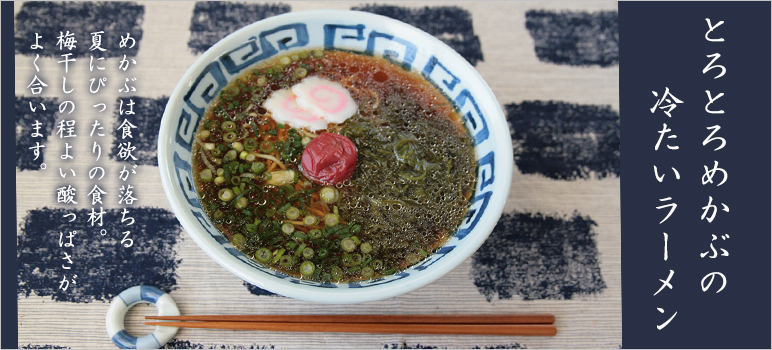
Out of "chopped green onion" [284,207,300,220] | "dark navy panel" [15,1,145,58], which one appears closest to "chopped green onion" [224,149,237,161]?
"chopped green onion" [284,207,300,220]

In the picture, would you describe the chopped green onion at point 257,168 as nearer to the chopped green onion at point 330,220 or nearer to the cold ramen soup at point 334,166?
the cold ramen soup at point 334,166

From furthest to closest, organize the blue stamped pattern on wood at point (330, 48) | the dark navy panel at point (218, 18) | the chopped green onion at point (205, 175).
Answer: the dark navy panel at point (218, 18) → the chopped green onion at point (205, 175) → the blue stamped pattern on wood at point (330, 48)

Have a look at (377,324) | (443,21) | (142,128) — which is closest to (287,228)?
(377,324)

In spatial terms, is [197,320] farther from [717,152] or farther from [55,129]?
[717,152]

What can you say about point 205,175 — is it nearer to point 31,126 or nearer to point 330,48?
point 330,48

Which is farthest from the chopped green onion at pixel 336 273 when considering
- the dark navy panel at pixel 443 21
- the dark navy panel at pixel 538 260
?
the dark navy panel at pixel 443 21

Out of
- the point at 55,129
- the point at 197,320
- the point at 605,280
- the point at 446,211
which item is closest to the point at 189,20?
the point at 55,129
